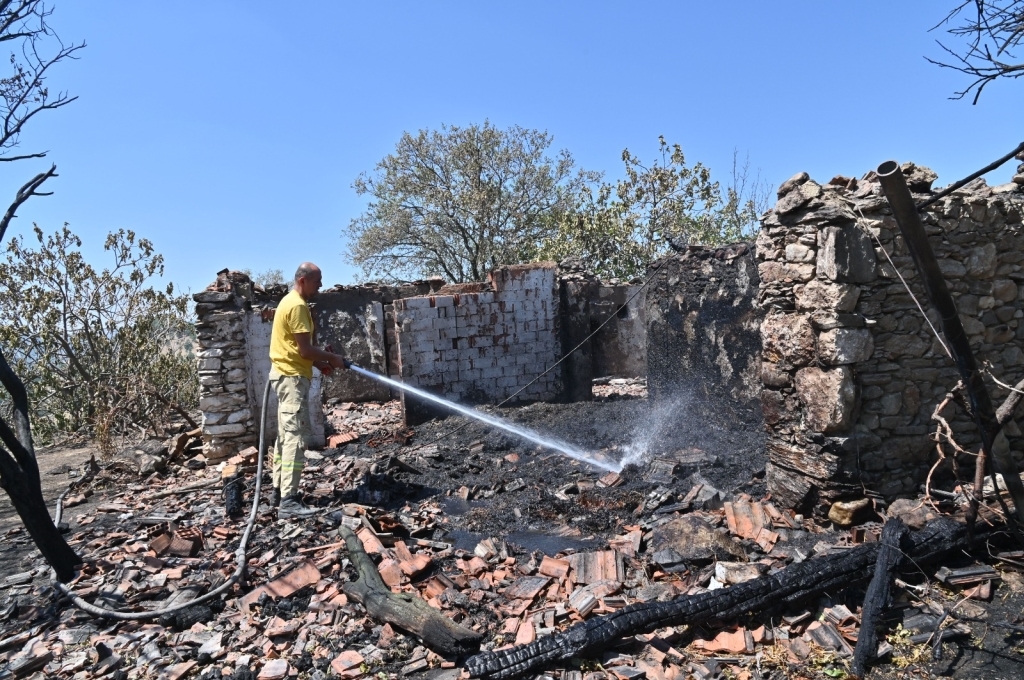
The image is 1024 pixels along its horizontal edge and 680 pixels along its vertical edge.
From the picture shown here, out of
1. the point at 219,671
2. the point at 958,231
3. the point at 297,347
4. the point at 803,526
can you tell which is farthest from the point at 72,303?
the point at 958,231

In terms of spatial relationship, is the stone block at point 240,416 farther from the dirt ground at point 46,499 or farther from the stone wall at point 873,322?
the stone wall at point 873,322

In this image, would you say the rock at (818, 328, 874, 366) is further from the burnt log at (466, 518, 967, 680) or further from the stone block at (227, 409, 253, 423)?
the stone block at (227, 409, 253, 423)

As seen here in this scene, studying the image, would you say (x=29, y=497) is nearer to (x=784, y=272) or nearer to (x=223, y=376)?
(x=223, y=376)

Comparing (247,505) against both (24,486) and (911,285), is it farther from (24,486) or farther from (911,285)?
(911,285)

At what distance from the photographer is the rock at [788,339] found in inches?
180

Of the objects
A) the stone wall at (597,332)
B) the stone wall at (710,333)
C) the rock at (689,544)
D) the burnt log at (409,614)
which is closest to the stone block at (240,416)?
the burnt log at (409,614)

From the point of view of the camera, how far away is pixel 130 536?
5637 millimetres

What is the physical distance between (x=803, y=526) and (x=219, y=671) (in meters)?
4.08

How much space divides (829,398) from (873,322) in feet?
2.02

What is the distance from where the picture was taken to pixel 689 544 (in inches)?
178

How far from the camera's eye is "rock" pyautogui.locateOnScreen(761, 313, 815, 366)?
458 centimetres

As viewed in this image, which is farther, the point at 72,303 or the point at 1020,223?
the point at 72,303

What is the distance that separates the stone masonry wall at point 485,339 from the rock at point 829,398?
19.5 feet

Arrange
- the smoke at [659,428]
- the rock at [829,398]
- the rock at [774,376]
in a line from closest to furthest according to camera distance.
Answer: the rock at [829,398] < the rock at [774,376] < the smoke at [659,428]
